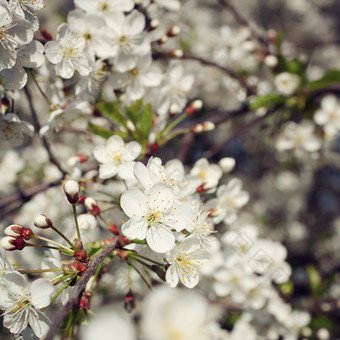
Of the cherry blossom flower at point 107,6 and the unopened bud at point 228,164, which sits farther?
the unopened bud at point 228,164

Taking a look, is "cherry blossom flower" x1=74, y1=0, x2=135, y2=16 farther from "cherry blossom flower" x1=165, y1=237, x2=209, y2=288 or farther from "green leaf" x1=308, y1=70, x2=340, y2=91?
"green leaf" x1=308, y1=70, x2=340, y2=91

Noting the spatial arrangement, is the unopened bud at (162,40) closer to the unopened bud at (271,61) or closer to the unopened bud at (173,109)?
the unopened bud at (173,109)

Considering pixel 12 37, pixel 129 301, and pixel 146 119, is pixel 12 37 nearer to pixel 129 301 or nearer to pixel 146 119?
pixel 146 119

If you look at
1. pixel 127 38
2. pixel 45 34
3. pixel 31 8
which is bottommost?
pixel 127 38

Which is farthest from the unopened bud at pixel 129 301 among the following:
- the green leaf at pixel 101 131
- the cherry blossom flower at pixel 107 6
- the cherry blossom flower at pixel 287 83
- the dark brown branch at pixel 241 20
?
the dark brown branch at pixel 241 20

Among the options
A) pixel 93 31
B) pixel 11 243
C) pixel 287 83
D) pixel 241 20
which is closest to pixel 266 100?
pixel 287 83

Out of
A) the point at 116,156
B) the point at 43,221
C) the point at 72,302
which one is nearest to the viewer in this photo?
the point at 72,302

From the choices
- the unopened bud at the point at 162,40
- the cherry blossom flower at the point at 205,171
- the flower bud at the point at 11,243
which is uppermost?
the unopened bud at the point at 162,40
